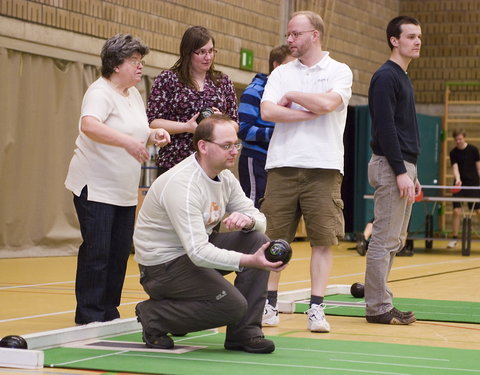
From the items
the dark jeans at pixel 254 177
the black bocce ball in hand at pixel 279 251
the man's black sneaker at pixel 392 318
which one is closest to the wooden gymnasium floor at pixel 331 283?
the man's black sneaker at pixel 392 318

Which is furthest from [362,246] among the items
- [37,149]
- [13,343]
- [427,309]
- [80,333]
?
[13,343]

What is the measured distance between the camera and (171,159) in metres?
4.98

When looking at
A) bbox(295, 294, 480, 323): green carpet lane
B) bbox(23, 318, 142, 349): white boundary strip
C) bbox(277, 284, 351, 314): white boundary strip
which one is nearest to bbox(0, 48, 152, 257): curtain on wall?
bbox(277, 284, 351, 314): white boundary strip

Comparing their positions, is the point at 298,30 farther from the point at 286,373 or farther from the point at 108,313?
the point at 286,373

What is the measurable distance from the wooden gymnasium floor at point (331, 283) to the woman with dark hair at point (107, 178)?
→ 1.14ft

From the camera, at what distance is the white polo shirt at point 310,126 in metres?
4.98

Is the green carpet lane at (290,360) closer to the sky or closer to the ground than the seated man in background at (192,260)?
closer to the ground

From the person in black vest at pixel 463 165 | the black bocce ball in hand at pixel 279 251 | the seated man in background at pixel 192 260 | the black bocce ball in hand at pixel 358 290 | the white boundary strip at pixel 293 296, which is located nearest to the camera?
the black bocce ball in hand at pixel 279 251

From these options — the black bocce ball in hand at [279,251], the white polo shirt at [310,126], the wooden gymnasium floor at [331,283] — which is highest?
the white polo shirt at [310,126]

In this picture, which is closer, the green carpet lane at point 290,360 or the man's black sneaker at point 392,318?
the green carpet lane at point 290,360

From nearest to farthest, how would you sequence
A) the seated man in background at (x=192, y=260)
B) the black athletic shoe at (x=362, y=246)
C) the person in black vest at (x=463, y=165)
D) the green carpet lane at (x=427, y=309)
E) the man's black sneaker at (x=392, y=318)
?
the seated man in background at (x=192, y=260) < the man's black sneaker at (x=392, y=318) < the green carpet lane at (x=427, y=309) < the black athletic shoe at (x=362, y=246) < the person in black vest at (x=463, y=165)

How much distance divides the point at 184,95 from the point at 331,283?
3265mm

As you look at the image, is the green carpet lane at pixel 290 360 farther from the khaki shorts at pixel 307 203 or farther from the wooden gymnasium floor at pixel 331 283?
the khaki shorts at pixel 307 203

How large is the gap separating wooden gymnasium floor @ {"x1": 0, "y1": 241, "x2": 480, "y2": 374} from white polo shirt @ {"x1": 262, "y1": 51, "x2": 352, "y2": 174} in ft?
2.83
